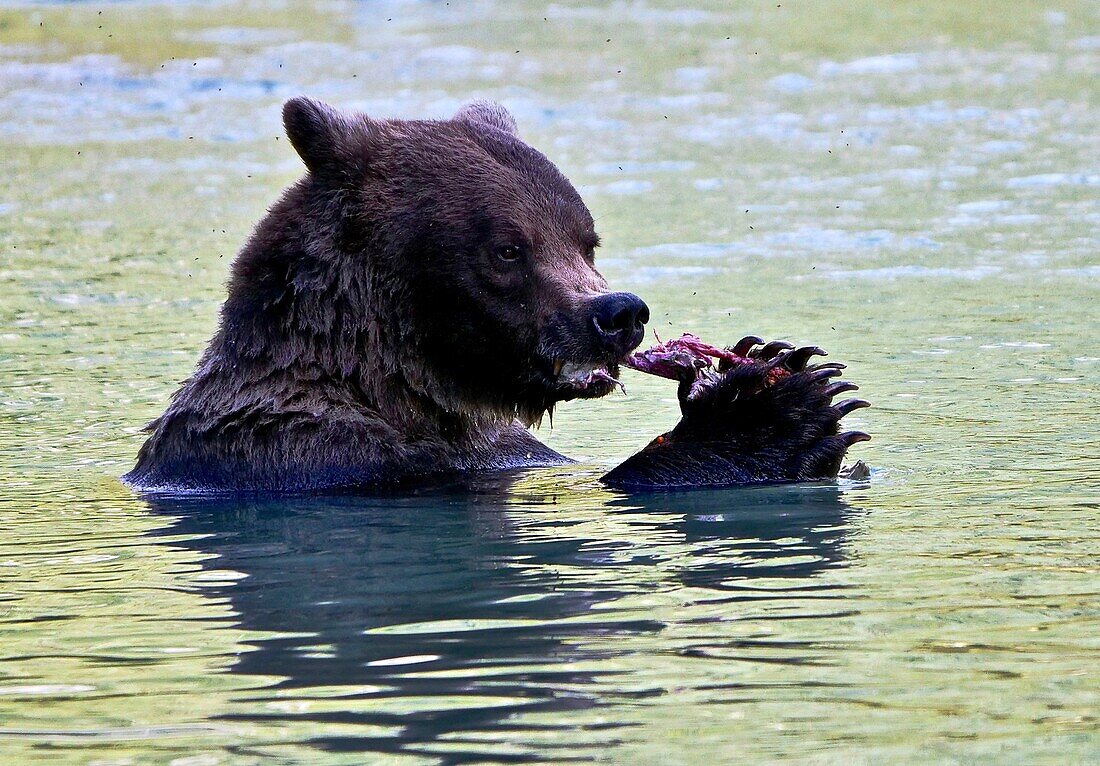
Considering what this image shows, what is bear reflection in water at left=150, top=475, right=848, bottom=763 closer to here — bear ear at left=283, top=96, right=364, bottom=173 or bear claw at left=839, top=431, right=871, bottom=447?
bear claw at left=839, top=431, right=871, bottom=447

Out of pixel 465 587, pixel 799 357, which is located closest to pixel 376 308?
pixel 799 357

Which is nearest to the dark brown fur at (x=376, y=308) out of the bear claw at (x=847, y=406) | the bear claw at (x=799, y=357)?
the bear claw at (x=799, y=357)

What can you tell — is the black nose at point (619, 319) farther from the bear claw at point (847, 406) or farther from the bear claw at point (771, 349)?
the bear claw at point (847, 406)

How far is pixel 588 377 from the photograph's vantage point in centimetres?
618

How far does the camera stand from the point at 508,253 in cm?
627

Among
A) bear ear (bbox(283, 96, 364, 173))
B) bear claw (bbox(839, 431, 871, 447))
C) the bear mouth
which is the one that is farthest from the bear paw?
bear ear (bbox(283, 96, 364, 173))

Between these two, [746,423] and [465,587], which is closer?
[465,587]

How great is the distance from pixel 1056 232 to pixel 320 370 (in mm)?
7584

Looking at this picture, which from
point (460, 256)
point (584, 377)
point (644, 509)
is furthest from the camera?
point (460, 256)

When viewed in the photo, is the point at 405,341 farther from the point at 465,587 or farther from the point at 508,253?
the point at 465,587

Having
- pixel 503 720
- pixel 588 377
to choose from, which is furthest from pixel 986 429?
pixel 503 720

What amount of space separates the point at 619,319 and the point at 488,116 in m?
1.53

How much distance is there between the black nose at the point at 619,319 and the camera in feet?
19.1

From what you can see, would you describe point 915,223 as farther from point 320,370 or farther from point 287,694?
point 287,694
